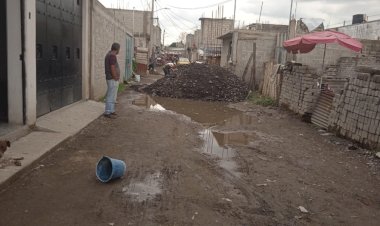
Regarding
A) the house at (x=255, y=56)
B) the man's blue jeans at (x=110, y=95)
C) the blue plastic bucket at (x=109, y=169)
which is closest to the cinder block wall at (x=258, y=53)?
the house at (x=255, y=56)

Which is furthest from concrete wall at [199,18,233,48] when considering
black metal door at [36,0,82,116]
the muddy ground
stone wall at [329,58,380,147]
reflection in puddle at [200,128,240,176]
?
the muddy ground

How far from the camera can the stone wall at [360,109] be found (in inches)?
320

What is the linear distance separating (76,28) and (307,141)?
6735mm

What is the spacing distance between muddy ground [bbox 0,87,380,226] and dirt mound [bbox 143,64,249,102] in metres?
8.25

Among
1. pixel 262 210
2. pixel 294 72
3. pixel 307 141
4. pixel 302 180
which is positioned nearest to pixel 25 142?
pixel 262 210

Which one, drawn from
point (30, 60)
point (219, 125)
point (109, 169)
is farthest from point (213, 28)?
point (109, 169)

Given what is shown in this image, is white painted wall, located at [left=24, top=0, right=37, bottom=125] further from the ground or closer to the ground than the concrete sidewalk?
further from the ground

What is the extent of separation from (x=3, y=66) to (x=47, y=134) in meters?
1.41

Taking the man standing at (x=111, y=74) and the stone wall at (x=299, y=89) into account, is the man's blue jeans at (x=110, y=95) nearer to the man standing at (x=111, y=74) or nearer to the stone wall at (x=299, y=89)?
the man standing at (x=111, y=74)

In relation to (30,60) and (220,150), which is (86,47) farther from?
(220,150)

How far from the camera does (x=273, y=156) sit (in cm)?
746

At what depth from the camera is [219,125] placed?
35.7ft

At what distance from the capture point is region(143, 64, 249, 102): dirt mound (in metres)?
18.0

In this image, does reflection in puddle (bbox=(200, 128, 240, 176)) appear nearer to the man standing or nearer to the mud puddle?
the mud puddle
